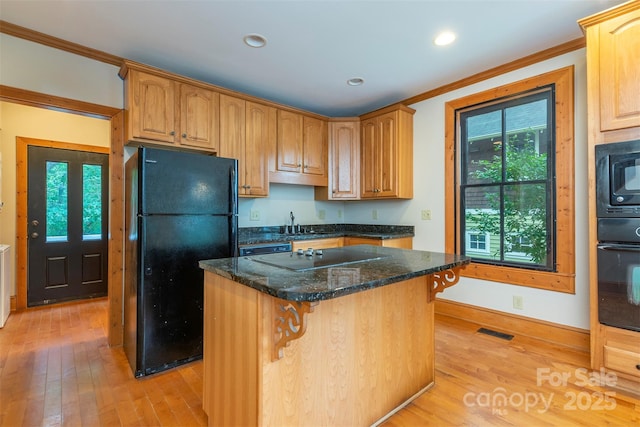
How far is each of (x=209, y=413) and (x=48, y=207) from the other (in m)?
3.62

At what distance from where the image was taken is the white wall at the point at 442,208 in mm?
2527

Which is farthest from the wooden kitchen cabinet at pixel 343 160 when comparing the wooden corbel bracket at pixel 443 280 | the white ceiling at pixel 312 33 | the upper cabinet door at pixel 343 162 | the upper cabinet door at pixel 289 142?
the wooden corbel bracket at pixel 443 280

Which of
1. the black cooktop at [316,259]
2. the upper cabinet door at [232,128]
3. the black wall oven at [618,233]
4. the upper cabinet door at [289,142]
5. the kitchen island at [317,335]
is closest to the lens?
the kitchen island at [317,335]

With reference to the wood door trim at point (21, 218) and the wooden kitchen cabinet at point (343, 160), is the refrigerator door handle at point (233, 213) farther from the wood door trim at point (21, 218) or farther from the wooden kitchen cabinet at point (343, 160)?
the wood door trim at point (21, 218)

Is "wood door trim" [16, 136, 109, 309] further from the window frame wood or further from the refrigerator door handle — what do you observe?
the window frame wood

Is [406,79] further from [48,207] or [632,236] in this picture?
[48,207]

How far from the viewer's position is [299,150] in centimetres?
370

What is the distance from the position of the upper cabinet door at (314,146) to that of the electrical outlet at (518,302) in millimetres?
2407

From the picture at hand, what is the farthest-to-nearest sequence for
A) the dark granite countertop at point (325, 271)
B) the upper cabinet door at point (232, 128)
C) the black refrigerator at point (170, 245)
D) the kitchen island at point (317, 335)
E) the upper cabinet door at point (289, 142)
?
the upper cabinet door at point (289, 142), the upper cabinet door at point (232, 128), the black refrigerator at point (170, 245), the kitchen island at point (317, 335), the dark granite countertop at point (325, 271)

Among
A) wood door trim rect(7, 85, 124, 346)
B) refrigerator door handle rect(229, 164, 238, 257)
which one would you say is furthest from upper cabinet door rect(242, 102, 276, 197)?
wood door trim rect(7, 85, 124, 346)

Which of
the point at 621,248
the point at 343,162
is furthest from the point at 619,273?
the point at 343,162

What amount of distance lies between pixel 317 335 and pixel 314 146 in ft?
9.06

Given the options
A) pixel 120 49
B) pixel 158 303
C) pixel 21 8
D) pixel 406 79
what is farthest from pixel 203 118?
pixel 406 79

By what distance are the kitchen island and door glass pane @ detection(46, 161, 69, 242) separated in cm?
341
